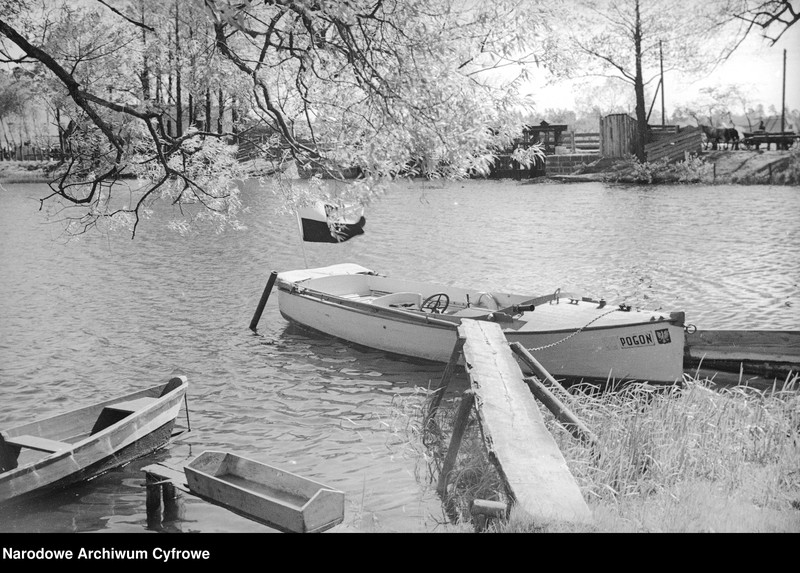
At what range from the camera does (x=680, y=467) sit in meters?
6.10

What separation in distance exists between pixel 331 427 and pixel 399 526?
9.43 ft

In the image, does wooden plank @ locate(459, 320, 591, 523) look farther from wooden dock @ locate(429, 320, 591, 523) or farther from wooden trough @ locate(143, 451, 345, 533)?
wooden trough @ locate(143, 451, 345, 533)

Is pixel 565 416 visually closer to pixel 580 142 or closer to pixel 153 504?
pixel 153 504

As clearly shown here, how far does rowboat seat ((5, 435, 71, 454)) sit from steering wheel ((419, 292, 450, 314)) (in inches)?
255

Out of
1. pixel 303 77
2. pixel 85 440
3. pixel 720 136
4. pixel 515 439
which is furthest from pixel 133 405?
pixel 720 136

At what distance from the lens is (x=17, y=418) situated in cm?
Result: 959

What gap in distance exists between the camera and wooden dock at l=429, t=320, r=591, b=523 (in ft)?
15.8

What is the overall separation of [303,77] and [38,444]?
4474 millimetres

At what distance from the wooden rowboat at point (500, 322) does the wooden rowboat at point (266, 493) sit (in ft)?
13.9

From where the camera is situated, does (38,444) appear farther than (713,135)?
No

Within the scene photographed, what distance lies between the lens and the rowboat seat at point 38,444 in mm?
7220

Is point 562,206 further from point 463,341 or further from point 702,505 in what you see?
point 702,505

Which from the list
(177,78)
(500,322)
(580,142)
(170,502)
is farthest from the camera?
(580,142)
